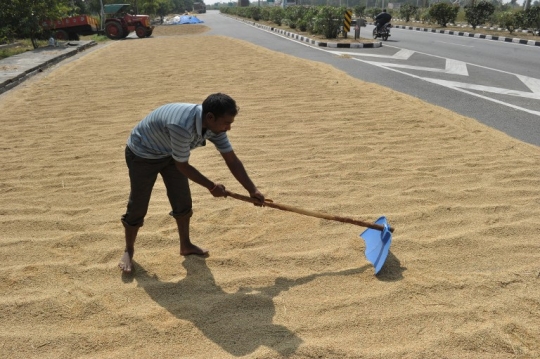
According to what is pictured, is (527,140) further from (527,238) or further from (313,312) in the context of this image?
(313,312)

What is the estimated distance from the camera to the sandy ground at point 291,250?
7.15 ft

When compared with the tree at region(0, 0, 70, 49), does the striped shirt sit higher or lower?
lower

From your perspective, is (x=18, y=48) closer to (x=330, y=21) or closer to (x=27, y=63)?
(x=27, y=63)

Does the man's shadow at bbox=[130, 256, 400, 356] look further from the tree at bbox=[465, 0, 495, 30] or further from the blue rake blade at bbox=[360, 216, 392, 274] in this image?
the tree at bbox=[465, 0, 495, 30]

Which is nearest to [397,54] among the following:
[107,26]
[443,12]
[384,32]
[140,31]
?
[384,32]

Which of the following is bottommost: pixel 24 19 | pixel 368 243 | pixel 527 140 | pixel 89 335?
pixel 89 335

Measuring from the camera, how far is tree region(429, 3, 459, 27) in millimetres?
24266

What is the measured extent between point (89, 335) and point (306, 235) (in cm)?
152

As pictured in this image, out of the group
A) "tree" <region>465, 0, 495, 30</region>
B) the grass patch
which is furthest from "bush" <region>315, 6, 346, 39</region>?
the grass patch

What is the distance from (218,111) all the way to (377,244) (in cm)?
→ 134

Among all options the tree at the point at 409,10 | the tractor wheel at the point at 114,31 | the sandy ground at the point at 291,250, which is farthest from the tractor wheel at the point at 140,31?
the tree at the point at 409,10

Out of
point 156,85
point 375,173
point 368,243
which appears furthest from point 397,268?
point 156,85

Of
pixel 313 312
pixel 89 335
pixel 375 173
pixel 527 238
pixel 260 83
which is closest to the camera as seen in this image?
pixel 89 335

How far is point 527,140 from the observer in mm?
4859
